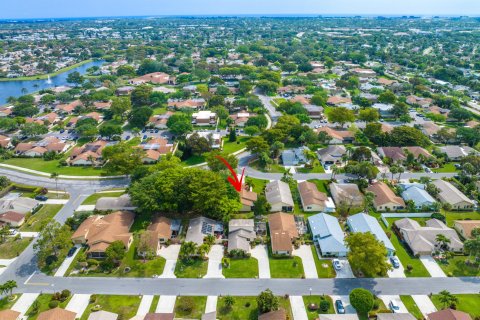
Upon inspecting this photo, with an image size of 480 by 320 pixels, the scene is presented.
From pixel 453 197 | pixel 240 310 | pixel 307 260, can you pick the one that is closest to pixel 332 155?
pixel 453 197

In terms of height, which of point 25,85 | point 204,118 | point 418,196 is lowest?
point 25,85

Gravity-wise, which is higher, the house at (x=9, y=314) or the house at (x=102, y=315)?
the house at (x=9, y=314)

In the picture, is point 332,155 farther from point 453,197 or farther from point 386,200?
point 453,197

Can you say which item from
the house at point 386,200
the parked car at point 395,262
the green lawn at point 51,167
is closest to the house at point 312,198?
the house at point 386,200

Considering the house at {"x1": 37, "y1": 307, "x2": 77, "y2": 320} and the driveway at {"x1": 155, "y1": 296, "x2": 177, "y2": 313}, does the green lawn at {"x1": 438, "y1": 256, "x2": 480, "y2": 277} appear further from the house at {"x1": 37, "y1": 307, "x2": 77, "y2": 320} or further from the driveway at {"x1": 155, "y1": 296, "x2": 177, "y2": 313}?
the house at {"x1": 37, "y1": 307, "x2": 77, "y2": 320}

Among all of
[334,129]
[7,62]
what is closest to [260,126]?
[334,129]

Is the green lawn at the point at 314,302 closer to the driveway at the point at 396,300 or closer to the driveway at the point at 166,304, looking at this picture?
the driveway at the point at 396,300
